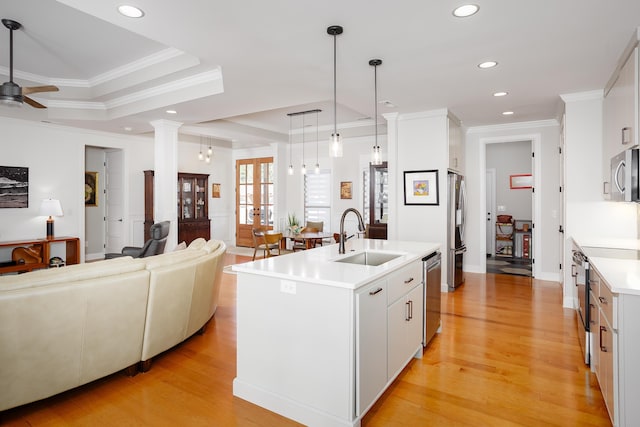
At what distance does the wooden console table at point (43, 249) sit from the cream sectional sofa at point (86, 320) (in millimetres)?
4265

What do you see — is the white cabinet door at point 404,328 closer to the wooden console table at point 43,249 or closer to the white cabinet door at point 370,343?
the white cabinet door at point 370,343

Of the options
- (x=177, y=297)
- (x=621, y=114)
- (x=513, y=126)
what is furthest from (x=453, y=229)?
(x=177, y=297)

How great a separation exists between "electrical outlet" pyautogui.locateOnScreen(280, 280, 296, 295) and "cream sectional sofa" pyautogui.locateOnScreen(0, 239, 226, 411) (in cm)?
110

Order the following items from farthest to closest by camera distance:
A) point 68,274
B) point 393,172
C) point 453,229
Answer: point 393,172 → point 453,229 → point 68,274

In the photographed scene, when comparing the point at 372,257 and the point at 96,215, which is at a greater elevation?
the point at 96,215

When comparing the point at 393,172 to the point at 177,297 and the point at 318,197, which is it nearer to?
the point at 318,197

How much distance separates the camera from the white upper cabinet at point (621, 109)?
9.30 ft

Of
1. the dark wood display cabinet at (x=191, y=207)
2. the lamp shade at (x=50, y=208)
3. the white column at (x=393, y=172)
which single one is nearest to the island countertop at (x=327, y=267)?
the white column at (x=393, y=172)

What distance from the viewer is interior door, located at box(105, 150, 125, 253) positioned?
301 inches

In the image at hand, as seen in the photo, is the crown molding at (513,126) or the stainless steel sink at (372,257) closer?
the stainless steel sink at (372,257)

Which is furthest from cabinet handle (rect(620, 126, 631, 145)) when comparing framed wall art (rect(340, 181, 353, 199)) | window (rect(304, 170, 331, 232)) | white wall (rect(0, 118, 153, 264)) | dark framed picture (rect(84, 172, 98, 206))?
dark framed picture (rect(84, 172, 98, 206))

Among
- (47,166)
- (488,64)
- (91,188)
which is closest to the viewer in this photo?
(488,64)

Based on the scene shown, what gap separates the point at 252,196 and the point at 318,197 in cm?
193

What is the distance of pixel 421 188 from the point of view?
5.30 metres
